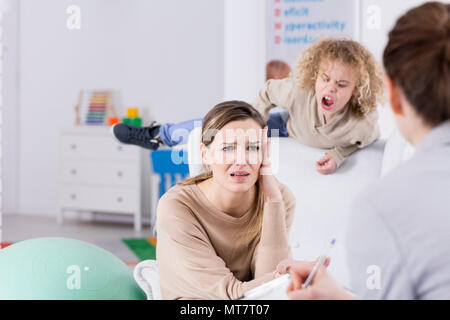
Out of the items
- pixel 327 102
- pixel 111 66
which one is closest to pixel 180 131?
pixel 327 102

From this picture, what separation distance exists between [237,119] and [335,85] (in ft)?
0.59

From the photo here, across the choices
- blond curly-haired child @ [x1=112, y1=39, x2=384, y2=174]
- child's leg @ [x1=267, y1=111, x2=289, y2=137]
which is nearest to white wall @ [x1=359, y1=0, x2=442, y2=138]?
blond curly-haired child @ [x1=112, y1=39, x2=384, y2=174]

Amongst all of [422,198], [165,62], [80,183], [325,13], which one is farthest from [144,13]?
[422,198]

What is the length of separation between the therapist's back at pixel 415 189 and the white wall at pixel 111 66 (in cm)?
218

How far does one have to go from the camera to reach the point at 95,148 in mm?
2979

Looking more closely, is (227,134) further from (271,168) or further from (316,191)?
(316,191)

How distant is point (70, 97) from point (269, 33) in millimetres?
2426

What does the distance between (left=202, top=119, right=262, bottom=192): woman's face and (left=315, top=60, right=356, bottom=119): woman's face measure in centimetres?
13

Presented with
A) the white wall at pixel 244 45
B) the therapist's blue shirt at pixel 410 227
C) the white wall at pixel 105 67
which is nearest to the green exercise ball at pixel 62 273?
the white wall at pixel 244 45

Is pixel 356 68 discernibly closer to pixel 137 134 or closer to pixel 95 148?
pixel 137 134

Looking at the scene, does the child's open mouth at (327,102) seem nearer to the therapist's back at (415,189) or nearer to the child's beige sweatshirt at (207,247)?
the child's beige sweatshirt at (207,247)

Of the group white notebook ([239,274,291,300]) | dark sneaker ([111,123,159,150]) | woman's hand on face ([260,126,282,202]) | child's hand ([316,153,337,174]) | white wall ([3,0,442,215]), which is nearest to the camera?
white notebook ([239,274,291,300])

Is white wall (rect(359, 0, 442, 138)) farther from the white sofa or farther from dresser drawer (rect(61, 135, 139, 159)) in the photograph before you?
dresser drawer (rect(61, 135, 139, 159))

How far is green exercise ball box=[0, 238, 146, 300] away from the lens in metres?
0.88
